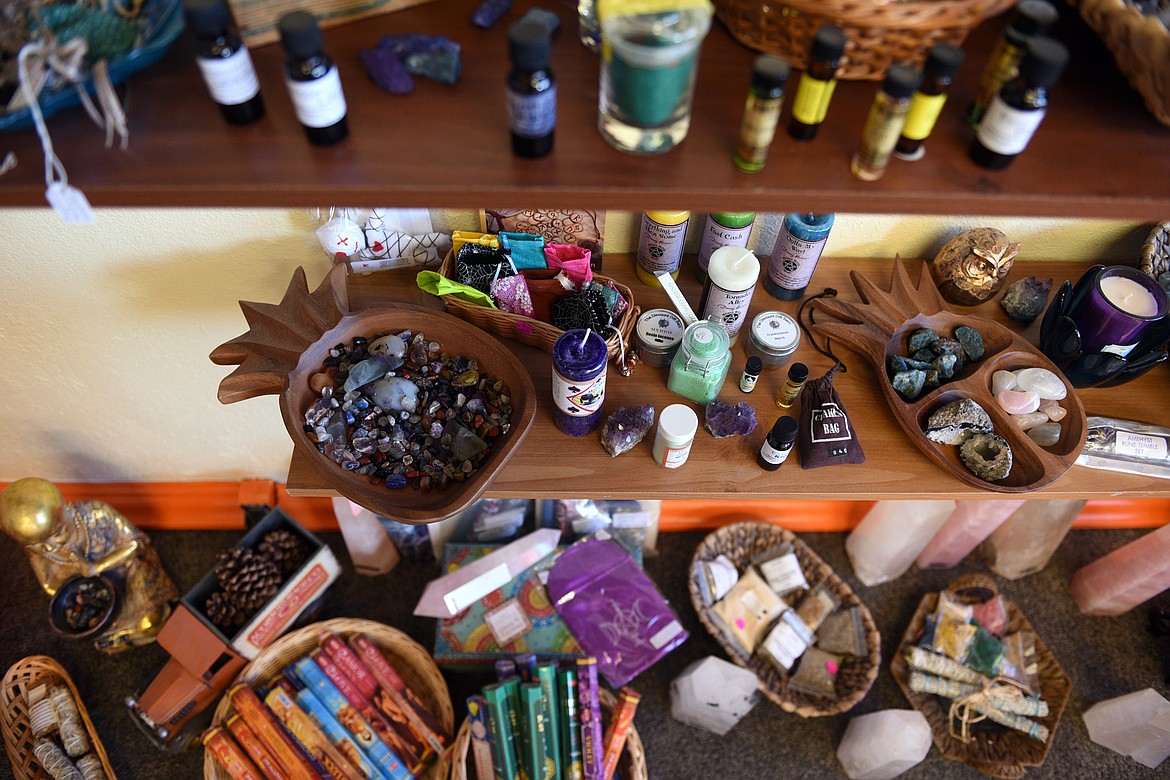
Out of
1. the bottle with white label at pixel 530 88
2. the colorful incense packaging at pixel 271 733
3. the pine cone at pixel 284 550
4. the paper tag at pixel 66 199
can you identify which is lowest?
the colorful incense packaging at pixel 271 733

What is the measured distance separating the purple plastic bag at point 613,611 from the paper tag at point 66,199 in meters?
1.12

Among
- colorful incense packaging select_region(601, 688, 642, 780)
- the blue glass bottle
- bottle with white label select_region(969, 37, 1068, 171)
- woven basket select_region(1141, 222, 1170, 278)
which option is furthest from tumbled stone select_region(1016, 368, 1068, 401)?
colorful incense packaging select_region(601, 688, 642, 780)

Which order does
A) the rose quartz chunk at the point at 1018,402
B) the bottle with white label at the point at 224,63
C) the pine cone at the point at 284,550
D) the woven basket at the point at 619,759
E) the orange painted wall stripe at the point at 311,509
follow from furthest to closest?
the orange painted wall stripe at the point at 311,509 < the pine cone at the point at 284,550 < the woven basket at the point at 619,759 < the rose quartz chunk at the point at 1018,402 < the bottle with white label at the point at 224,63

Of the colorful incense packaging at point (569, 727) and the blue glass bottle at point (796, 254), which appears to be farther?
the colorful incense packaging at point (569, 727)

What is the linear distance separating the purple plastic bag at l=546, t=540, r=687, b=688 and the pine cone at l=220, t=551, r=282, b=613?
0.58 metres

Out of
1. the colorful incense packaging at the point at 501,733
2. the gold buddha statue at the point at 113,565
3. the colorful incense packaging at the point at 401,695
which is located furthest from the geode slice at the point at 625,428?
the gold buddha statue at the point at 113,565

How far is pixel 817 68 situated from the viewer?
0.63 meters

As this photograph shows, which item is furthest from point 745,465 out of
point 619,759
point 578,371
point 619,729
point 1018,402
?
point 619,759

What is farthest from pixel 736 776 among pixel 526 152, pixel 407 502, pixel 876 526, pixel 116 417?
pixel 116 417

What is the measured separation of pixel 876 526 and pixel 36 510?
65.8 inches

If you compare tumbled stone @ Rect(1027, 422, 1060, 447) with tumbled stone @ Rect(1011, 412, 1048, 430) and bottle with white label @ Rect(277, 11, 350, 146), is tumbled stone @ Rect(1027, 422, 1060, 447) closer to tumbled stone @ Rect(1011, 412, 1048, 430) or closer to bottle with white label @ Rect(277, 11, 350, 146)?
tumbled stone @ Rect(1011, 412, 1048, 430)

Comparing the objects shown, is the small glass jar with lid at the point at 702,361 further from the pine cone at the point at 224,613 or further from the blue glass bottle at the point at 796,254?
the pine cone at the point at 224,613

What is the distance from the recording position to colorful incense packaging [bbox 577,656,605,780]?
1319mm

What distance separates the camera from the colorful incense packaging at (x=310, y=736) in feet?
4.40
